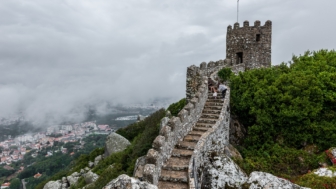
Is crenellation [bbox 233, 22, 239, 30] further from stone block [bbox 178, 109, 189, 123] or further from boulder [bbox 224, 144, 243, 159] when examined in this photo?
stone block [bbox 178, 109, 189, 123]

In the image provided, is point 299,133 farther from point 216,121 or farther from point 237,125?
point 216,121

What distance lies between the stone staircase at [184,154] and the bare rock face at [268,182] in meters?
2.41

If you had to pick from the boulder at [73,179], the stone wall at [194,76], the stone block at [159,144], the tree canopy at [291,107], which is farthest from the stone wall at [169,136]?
the boulder at [73,179]

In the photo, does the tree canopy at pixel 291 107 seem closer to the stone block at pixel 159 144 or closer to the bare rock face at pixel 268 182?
the bare rock face at pixel 268 182

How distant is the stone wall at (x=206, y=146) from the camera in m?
7.74

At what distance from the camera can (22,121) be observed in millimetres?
162375

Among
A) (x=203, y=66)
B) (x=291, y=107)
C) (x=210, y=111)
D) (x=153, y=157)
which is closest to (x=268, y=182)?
(x=153, y=157)

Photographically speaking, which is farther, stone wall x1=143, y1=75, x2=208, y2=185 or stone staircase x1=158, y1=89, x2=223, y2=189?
stone staircase x1=158, y1=89, x2=223, y2=189

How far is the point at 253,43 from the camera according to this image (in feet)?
73.6

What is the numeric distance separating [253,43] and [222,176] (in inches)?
663

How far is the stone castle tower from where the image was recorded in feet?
73.0

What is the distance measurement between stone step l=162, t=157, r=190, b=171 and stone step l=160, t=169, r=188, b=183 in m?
0.13

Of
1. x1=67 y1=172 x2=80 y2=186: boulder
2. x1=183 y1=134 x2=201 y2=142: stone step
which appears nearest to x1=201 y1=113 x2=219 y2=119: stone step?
x1=183 y1=134 x2=201 y2=142: stone step

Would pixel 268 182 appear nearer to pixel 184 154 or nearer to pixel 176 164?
pixel 184 154
